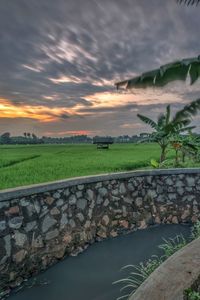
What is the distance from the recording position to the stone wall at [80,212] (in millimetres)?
5301

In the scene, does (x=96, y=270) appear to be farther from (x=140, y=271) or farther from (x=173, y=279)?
(x=173, y=279)

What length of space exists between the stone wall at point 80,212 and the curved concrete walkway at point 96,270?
0.24 metres

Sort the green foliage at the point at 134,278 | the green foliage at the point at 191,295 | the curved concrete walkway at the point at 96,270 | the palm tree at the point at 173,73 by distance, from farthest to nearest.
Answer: the palm tree at the point at 173,73 < the curved concrete walkway at the point at 96,270 < the green foliage at the point at 134,278 < the green foliage at the point at 191,295

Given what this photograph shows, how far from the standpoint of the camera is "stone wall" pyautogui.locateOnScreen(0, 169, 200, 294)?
530 cm

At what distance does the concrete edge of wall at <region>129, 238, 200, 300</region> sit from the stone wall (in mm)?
2712

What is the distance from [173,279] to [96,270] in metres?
2.91

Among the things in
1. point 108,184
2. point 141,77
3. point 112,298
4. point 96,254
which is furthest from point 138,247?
point 141,77

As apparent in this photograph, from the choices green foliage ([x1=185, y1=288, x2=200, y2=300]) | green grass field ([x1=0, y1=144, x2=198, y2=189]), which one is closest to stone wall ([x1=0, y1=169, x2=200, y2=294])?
green grass field ([x1=0, y1=144, x2=198, y2=189])

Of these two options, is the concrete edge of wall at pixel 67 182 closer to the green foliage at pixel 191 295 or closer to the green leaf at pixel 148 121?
the green foliage at pixel 191 295

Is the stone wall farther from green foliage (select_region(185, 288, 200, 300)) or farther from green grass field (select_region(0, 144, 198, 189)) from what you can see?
green foliage (select_region(185, 288, 200, 300))

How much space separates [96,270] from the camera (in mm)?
5816

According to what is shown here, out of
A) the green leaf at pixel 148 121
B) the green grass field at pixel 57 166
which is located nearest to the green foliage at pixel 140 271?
the green grass field at pixel 57 166

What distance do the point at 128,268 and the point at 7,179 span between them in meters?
4.00

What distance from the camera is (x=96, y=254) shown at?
21.3 feet
